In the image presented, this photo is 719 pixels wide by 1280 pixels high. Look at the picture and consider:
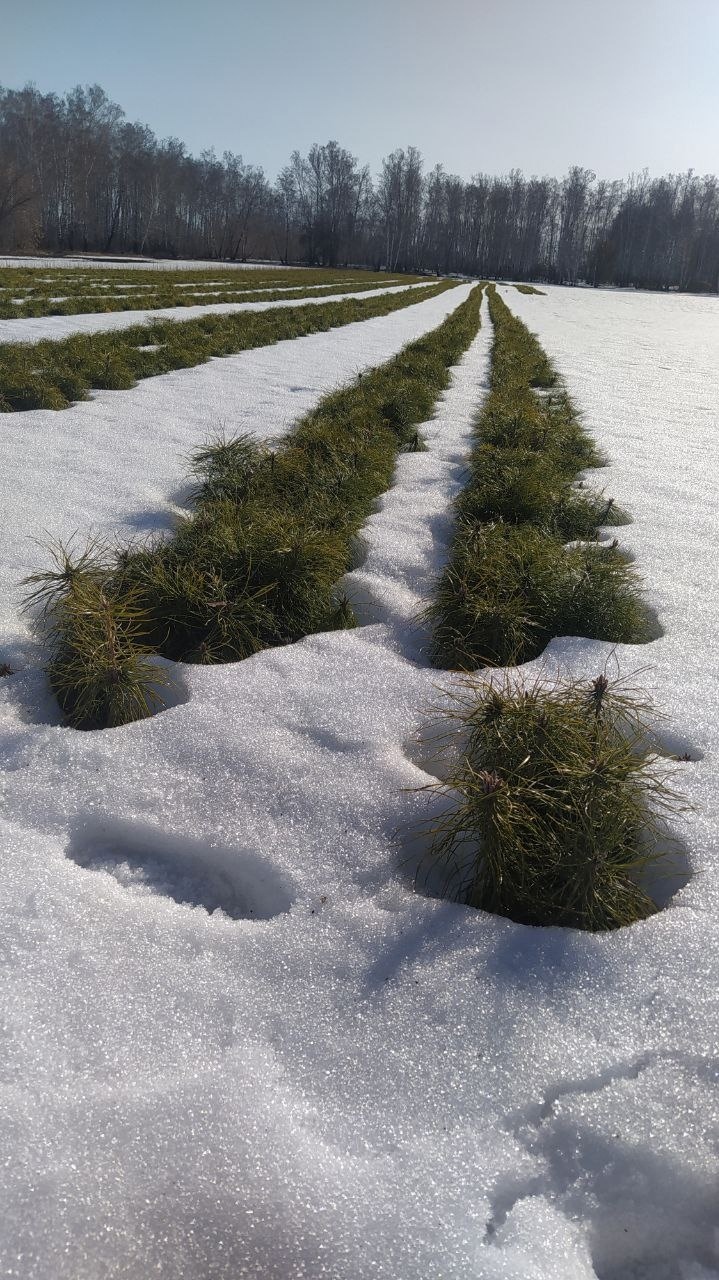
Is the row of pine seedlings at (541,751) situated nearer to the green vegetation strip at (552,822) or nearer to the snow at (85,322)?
the green vegetation strip at (552,822)

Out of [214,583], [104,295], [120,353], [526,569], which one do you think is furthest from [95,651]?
[104,295]

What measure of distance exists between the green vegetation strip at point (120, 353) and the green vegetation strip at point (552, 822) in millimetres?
5126

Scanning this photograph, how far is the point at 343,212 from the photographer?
83.4 m

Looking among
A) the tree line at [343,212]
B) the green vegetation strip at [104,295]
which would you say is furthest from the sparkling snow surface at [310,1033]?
the tree line at [343,212]

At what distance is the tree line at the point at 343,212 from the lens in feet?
198

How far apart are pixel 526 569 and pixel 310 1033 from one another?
2.13 m

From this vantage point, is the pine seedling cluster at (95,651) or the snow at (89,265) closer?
the pine seedling cluster at (95,651)

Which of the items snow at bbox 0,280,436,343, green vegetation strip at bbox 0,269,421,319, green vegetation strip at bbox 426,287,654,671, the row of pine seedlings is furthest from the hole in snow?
green vegetation strip at bbox 0,269,421,319

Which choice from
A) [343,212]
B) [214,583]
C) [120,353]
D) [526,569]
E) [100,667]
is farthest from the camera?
[343,212]

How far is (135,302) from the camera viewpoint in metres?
13.8

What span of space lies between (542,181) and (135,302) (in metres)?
95.3

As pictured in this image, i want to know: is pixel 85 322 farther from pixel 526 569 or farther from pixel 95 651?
pixel 95 651

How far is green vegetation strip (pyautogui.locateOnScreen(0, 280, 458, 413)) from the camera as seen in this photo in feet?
18.9

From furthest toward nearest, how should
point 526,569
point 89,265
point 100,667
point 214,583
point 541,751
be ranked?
point 89,265 < point 526,569 < point 214,583 < point 100,667 < point 541,751
